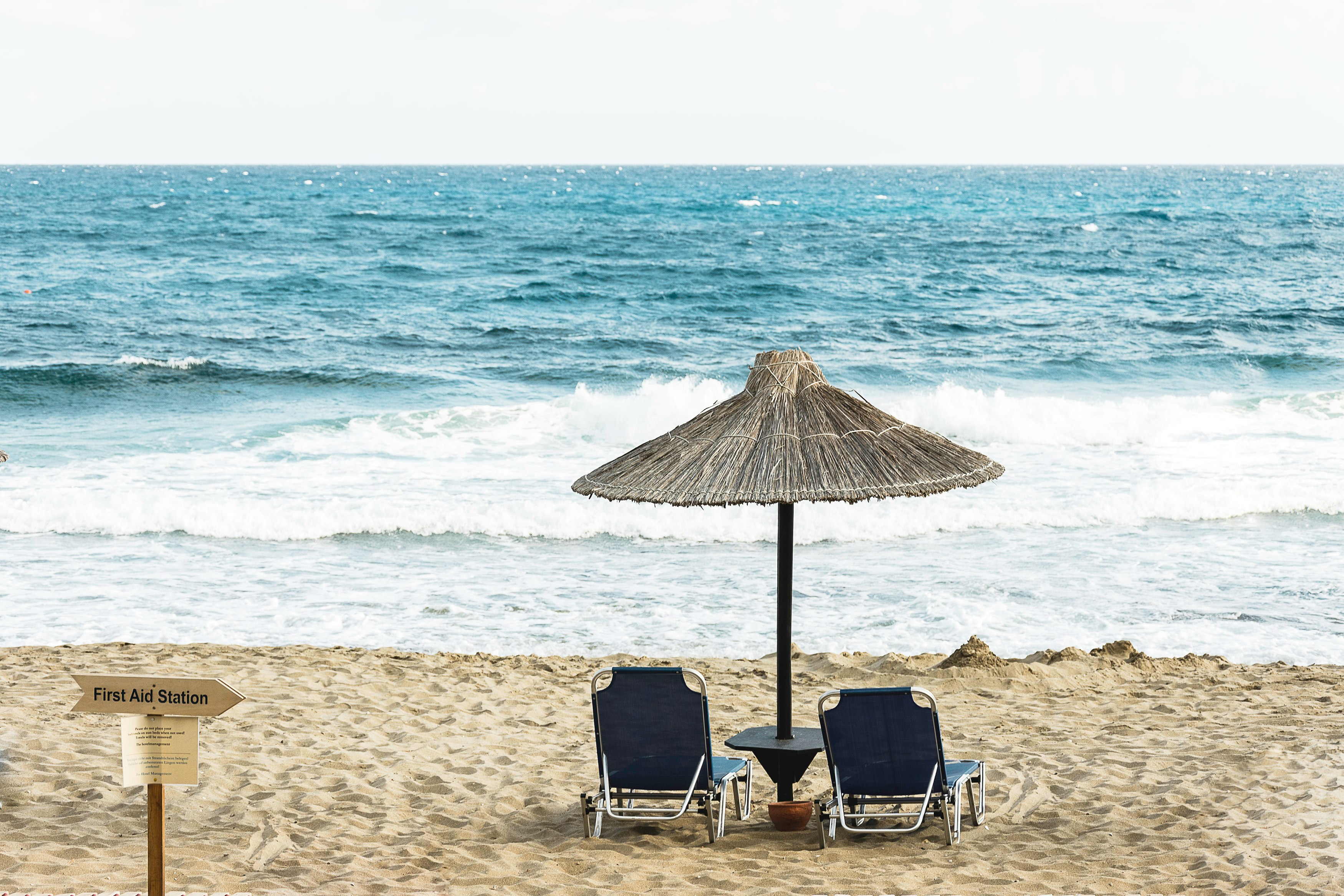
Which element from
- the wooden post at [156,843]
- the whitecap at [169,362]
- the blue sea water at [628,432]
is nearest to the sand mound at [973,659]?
the blue sea water at [628,432]

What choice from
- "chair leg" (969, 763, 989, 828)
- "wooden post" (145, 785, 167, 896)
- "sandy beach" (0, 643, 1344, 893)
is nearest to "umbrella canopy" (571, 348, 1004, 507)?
"chair leg" (969, 763, 989, 828)

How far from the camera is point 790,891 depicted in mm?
4449

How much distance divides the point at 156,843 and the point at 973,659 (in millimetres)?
5736

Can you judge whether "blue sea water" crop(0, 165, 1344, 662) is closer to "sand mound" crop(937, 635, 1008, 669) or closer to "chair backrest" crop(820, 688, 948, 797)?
"sand mound" crop(937, 635, 1008, 669)

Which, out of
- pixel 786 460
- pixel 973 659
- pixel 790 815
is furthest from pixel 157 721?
pixel 973 659

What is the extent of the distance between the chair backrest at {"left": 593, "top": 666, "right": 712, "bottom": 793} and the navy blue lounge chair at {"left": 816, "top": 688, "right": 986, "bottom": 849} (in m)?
0.56

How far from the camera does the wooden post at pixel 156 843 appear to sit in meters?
3.30

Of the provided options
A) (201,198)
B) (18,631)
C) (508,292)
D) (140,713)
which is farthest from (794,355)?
(201,198)

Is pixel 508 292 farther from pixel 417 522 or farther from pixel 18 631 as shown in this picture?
pixel 18 631

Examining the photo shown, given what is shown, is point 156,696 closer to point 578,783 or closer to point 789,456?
point 789,456

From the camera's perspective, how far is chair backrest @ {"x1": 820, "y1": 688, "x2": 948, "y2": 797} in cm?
480

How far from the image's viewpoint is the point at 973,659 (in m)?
7.80

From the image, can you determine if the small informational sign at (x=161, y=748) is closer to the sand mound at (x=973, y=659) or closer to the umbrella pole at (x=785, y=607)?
the umbrella pole at (x=785, y=607)

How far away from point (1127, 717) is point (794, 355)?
3.45m
